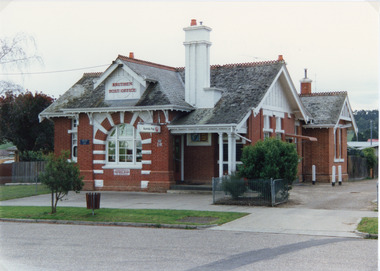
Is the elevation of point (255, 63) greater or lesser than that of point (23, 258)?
greater

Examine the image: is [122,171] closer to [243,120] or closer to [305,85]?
[243,120]

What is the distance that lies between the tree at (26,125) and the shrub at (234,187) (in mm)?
23849

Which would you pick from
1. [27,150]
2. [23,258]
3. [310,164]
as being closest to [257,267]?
[23,258]

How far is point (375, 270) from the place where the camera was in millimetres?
9664

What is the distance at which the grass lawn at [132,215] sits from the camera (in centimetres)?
1650

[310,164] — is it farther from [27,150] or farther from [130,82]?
[27,150]

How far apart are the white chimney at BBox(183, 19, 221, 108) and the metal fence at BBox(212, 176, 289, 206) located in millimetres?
5719

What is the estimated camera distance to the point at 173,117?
24.6 m

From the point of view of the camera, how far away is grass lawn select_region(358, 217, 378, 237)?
45.8ft

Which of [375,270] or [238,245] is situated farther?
[238,245]

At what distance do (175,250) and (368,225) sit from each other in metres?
5.87

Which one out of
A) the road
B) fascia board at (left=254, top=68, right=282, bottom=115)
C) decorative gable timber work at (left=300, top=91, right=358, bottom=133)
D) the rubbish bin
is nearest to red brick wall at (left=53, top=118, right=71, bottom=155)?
fascia board at (left=254, top=68, right=282, bottom=115)

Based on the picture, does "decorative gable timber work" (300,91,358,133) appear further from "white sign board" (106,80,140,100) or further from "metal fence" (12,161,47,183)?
"metal fence" (12,161,47,183)

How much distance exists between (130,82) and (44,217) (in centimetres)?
952
